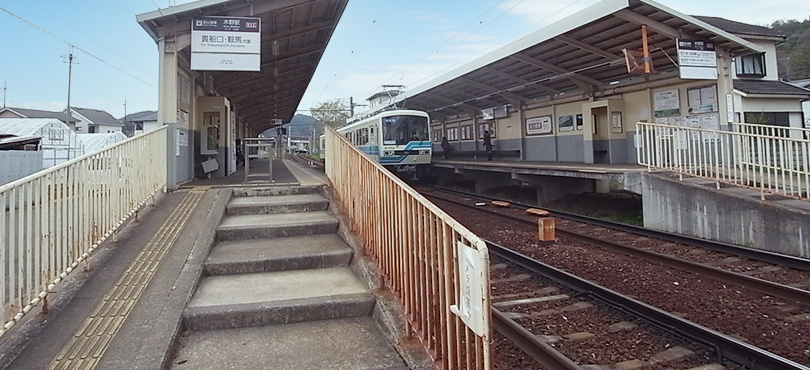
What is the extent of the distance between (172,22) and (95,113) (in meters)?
61.1

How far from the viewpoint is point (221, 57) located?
8156 millimetres

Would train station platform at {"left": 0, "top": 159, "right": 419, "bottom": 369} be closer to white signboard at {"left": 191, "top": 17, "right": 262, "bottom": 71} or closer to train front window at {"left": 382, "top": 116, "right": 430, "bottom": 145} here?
white signboard at {"left": 191, "top": 17, "right": 262, "bottom": 71}

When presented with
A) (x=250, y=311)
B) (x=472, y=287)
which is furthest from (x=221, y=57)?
(x=472, y=287)

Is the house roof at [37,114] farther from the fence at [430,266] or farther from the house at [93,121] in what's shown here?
the fence at [430,266]

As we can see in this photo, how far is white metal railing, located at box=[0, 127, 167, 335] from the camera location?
2.73 meters

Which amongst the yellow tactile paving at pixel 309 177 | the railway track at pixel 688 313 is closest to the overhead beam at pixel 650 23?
the railway track at pixel 688 313

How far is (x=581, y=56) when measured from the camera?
43.3ft

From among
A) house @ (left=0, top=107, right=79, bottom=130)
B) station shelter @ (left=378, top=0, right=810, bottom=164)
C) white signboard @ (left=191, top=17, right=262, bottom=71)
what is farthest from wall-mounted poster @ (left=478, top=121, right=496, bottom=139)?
house @ (left=0, top=107, right=79, bottom=130)

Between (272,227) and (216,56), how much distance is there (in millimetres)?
4800

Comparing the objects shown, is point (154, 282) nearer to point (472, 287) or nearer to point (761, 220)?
point (472, 287)

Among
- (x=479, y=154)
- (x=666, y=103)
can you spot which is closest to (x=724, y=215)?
(x=666, y=103)

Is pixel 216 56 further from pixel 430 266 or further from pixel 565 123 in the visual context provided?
pixel 565 123

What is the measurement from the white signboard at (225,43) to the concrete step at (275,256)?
4.80 meters

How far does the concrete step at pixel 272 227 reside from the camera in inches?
184
